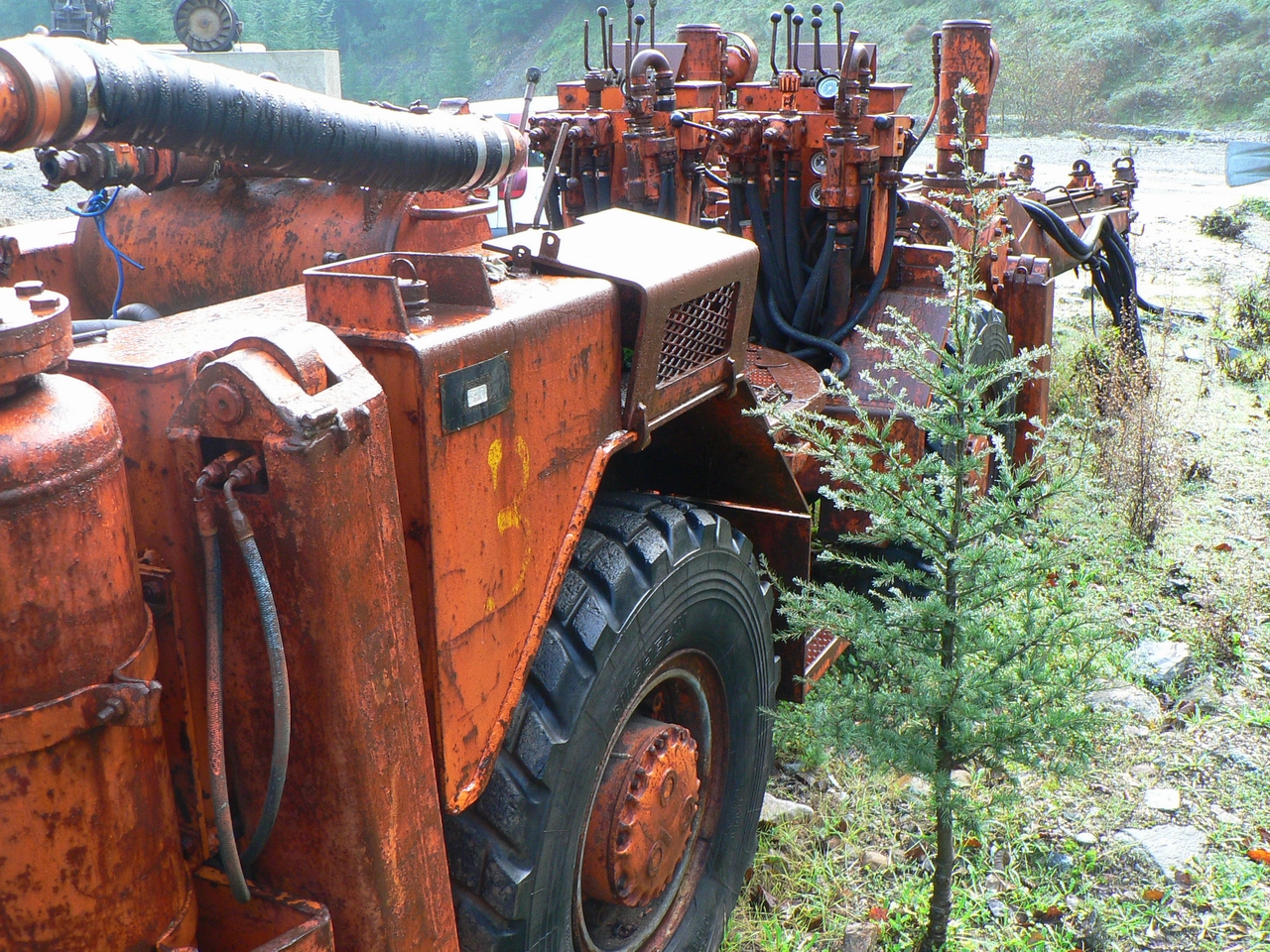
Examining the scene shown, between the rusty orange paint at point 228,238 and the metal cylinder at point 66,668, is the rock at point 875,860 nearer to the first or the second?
the rusty orange paint at point 228,238

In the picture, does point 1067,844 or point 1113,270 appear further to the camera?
point 1113,270

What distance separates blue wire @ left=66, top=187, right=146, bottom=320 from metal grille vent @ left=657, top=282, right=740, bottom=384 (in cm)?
121

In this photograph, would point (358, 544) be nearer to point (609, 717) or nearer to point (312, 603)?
point (312, 603)

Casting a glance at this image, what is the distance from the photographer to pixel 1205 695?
4195 mm

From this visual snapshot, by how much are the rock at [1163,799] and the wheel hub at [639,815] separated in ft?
6.29

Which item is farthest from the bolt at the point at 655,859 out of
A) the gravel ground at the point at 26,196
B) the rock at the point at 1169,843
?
the gravel ground at the point at 26,196

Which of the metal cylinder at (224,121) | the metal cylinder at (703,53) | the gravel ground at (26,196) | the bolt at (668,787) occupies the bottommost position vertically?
the bolt at (668,787)

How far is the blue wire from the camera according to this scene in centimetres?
251

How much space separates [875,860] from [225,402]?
8.29 ft

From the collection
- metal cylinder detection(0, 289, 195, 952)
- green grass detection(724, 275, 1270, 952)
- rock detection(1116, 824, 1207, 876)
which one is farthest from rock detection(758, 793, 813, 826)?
metal cylinder detection(0, 289, 195, 952)

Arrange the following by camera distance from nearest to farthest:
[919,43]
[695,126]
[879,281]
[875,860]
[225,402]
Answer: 1. [225,402]
2. [875,860]
3. [879,281]
4. [695,126]
5. [919,43]

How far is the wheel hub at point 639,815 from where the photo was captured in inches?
89.9

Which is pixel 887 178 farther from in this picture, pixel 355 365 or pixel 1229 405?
pixel 1229 405

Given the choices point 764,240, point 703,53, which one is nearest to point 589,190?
point 764,240
